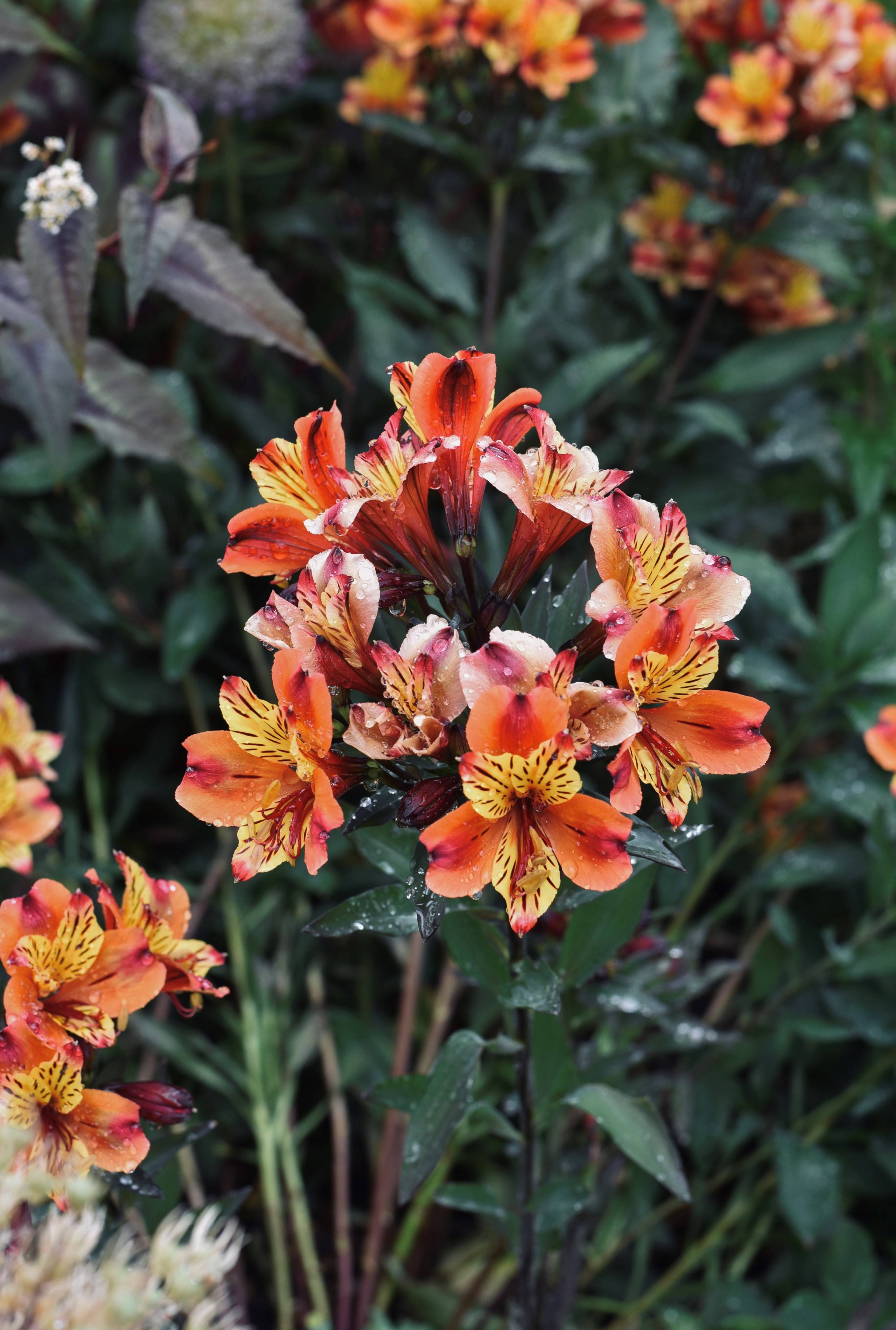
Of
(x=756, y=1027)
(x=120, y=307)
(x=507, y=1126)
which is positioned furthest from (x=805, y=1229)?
(x=120, y=307)

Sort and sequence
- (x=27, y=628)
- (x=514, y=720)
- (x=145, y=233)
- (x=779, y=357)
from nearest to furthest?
(x=514, y=720) → (x=145, y=233) → (x=27, y=628) → (x=779, y=357)

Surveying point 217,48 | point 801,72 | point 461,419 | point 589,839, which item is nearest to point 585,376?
point 801,72

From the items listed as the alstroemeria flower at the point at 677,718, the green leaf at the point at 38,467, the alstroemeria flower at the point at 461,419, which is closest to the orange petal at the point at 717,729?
the alstroemeria flower at the point at 677,718

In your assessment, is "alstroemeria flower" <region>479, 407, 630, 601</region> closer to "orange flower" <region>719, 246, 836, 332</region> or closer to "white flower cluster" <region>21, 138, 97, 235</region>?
"white flower cluster" <region>21, 138, 97, 235</region>

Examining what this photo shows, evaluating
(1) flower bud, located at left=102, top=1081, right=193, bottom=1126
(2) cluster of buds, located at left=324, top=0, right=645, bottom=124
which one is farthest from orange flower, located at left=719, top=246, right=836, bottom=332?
(1) flower bud, located at left=102, top=1081, right=193, bottom=1126

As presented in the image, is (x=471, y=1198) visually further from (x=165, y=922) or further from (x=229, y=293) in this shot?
(x=229, y=293)

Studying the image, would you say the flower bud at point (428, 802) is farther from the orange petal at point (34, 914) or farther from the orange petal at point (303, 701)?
the orange petal at point (34, 914)

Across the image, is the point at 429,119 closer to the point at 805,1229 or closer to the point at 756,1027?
the point at 756,1027
